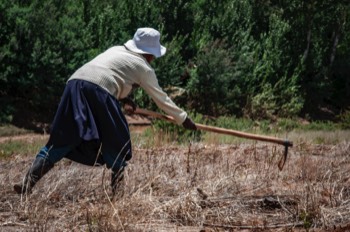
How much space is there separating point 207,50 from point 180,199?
542 inches

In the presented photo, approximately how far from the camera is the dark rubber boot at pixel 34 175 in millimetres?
5375

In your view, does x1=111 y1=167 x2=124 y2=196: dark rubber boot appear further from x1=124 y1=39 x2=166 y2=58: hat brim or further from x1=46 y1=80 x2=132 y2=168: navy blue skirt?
x1=124 y1=39 x2=166 y2=58: hat brim

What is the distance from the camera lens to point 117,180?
217 inches

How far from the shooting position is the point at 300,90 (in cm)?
2136

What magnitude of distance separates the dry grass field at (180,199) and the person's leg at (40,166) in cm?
9

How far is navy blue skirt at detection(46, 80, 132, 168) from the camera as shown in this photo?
547cm

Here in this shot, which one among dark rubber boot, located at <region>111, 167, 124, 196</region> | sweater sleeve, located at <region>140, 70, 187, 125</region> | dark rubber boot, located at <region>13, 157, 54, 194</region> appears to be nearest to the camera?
dark rubber boot, located at <region>13, 157, 54, 194</region>

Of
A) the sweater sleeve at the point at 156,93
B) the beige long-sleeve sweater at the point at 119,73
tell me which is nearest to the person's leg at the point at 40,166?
the beige long-sleeve sweater at the point at 119,73

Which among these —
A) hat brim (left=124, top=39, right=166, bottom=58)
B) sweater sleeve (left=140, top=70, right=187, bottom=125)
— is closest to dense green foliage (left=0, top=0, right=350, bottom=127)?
sweater sleeve (left=140, top=70, right=187, bottom=125)

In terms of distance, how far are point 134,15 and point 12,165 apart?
1210cm

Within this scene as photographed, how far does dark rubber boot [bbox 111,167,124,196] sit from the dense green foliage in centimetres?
912

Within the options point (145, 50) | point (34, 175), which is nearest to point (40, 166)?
point (34, 175)

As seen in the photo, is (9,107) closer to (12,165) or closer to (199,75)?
(199,75)

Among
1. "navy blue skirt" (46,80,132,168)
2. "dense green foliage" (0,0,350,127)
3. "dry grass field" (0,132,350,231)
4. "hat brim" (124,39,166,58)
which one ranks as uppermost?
"hat brim" (124,39,166,58)
